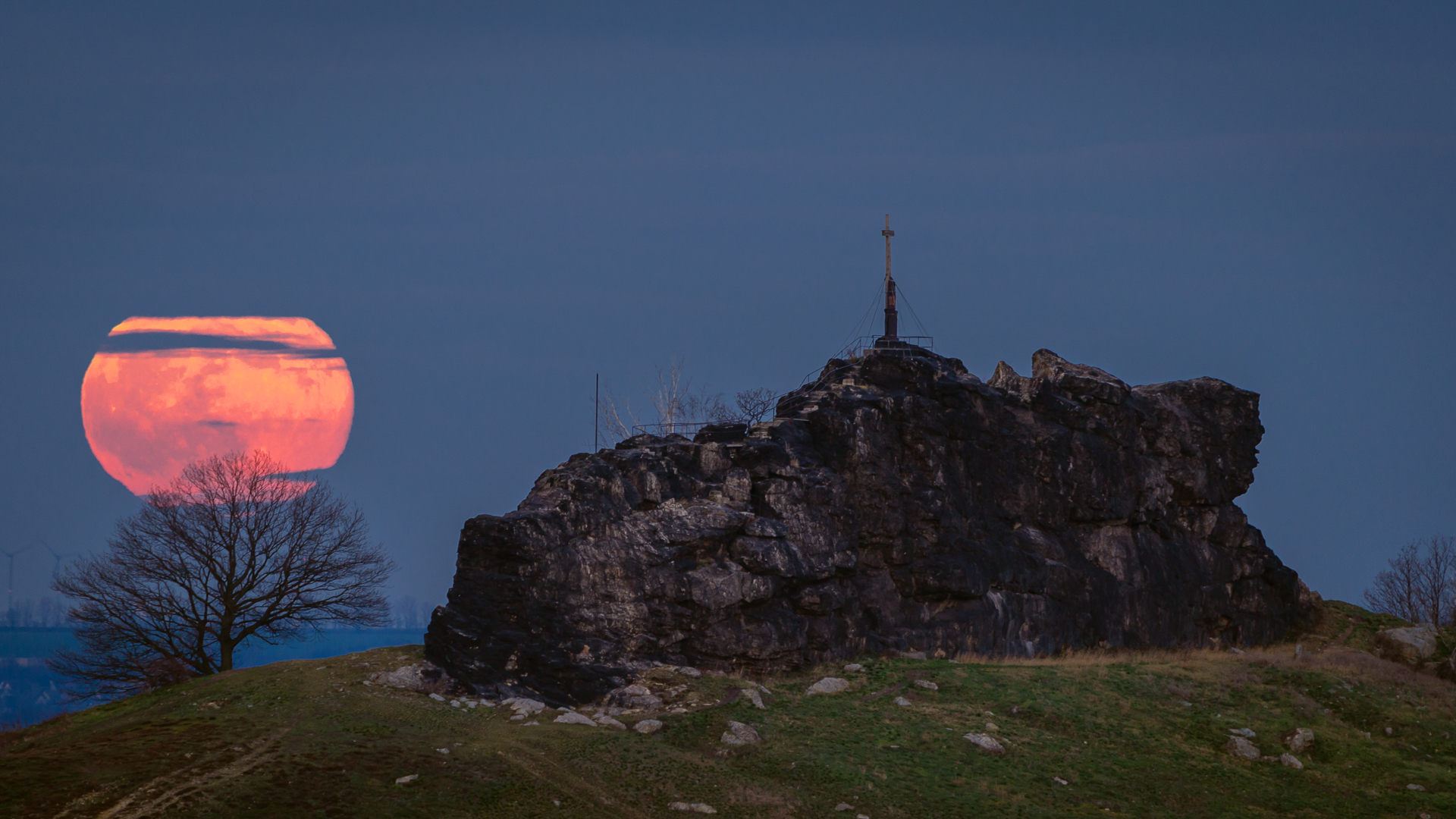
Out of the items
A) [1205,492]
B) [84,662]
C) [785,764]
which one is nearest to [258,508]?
[84,662]

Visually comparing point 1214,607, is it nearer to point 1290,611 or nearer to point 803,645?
point 1290,611

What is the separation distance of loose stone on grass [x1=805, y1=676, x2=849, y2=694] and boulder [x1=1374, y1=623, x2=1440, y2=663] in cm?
3212

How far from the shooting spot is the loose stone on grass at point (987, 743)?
38625 millimetres

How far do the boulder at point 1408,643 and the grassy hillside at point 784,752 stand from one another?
946cm

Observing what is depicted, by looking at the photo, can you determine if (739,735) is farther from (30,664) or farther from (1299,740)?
(30,664)

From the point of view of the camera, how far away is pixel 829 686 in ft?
144

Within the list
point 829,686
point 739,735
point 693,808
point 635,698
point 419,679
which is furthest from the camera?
point 829,686

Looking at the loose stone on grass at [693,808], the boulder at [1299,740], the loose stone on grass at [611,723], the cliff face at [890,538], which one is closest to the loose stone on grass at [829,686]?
the cliff face at [890,538]

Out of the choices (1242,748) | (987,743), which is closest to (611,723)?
(987,743)

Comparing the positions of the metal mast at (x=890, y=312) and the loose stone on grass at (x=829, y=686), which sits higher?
the metal mast at (x=890, y=312)

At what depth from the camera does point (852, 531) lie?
5081 cm

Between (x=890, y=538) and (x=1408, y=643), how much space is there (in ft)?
92.3

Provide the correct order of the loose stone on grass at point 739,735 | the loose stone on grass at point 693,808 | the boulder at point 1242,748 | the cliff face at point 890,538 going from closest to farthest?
the loose stone on grass at point 693,808 → the loose stone on grass at point 739,735 → the boulder at point 1242,748 → the cliff face at point 890,538

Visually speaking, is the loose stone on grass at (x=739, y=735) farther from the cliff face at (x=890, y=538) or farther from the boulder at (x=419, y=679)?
the boulder at (x=419, y=679)
